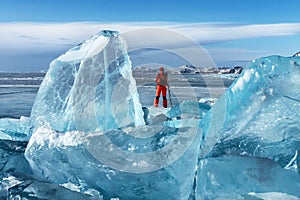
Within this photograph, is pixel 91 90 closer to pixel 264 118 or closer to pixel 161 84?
pixel 264 118

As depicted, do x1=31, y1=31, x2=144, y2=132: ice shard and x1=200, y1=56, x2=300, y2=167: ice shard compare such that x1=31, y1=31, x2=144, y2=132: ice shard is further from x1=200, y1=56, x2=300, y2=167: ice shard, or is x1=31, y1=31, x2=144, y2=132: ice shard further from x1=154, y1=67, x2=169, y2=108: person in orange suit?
x1=154, y1=67, x2=169, y2=108: person in orange suit

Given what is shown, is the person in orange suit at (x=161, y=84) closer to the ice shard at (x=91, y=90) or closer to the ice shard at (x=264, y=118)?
the ice shard at (x=91, y=90)

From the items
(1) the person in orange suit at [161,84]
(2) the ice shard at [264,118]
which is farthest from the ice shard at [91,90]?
(1) the person in orange suit at [161,84]

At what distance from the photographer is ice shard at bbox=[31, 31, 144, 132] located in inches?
119

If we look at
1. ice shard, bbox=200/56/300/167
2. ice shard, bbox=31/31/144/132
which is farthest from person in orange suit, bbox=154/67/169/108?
ice shard, bbox=200/56/300/167

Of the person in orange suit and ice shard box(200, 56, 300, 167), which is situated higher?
ice shard box(200, 56, 300, 167)

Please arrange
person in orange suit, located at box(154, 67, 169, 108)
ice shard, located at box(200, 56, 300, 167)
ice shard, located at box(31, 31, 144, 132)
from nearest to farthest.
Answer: ice shard, located at box(200, 56, 300, 167) < ice shard, located at box(31, 31, 144, 132) < person in orange suit, located at box(154, 67, 169, 108)

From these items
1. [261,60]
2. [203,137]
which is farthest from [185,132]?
[261,60]

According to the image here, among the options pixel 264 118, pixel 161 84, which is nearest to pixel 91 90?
pixel 264 118

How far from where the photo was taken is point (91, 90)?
3.12m

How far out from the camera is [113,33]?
337 centimetres

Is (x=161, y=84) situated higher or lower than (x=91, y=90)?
lower

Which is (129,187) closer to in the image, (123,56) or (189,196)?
(189,196)

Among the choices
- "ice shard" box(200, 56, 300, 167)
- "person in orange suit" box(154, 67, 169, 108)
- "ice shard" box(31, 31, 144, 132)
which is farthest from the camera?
"person in orange suit" box(154, 67, 169, 108)
